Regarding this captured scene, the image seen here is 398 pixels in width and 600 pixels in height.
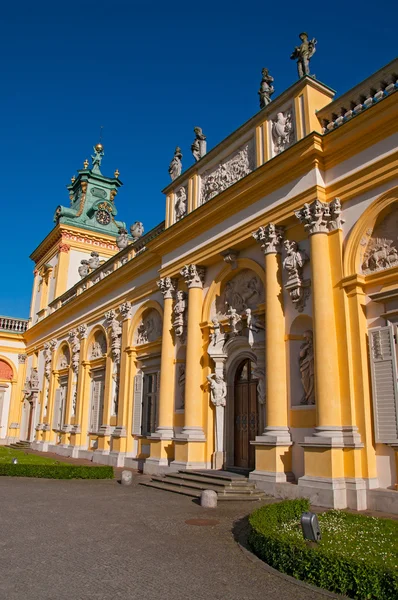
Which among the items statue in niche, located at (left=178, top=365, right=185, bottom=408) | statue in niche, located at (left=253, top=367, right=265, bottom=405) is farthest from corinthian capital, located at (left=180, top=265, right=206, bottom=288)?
statue in niche, located at (left=253, top=367, right=265, bottom=405)

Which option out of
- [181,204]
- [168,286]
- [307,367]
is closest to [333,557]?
[307,367]

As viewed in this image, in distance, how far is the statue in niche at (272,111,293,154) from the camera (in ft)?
47.0

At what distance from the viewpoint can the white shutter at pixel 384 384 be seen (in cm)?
1053

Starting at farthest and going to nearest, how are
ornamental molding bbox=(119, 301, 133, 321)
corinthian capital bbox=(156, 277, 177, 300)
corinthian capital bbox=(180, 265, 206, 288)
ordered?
ornamental molding bbox=(119, 301, 133, 321) → corinthian capital bbox=(156, 277, 177, 300) → corinthian capital bbox=(180, 265, 206, 288)

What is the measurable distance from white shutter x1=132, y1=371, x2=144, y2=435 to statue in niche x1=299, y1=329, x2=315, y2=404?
10.1 m

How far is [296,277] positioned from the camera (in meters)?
13.1

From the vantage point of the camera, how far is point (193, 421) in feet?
53.3

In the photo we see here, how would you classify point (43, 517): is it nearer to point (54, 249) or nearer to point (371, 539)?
point (371, 539)

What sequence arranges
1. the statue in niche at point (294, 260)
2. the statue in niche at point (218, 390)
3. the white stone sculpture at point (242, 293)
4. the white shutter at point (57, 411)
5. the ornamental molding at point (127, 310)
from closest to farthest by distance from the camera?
the statue in niche at point (294, 260), the white stone sculpture at point (242, 293), the statue in niche at point (218, 390), the ornamental molding at point (127, 310), the white shutter at point (57, 411)

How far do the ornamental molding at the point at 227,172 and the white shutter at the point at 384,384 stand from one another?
7191 millimetres

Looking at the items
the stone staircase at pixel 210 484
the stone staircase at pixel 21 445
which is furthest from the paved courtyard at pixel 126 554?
the stone staircase at pixel 21 445

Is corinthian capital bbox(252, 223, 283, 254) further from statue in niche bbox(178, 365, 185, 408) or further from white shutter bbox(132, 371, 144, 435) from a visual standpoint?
white shutter bbox(132, 371, 144, 435)

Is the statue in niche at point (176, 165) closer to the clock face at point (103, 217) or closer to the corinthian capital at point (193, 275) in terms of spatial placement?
the corinthian capital at point (193, 275)

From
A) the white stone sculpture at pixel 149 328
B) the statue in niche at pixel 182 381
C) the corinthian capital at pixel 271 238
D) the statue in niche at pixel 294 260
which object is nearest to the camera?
the statue in niche at pixel 294 260
